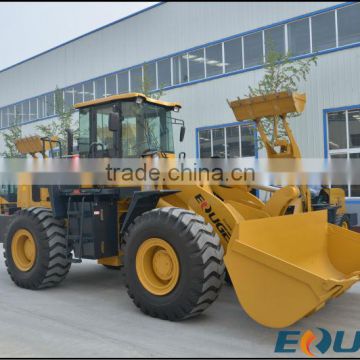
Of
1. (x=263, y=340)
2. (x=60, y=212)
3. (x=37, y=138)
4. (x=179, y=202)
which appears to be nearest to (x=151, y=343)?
(x=263, y=340)

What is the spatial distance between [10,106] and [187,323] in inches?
1123

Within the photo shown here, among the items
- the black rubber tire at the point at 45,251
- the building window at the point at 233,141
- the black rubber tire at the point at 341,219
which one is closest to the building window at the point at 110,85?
the building window at the point at 233,141

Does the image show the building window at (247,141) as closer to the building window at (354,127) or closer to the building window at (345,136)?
the building window at (345,136)

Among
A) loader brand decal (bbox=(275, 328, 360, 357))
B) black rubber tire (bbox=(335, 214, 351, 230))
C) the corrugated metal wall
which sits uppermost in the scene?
the corrugated metal wall

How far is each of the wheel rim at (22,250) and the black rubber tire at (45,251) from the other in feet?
0.29

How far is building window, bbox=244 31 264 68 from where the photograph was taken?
650 inches

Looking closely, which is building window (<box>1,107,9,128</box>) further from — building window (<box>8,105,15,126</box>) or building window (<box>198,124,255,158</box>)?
building window (<box>198,124,255,158</box>)

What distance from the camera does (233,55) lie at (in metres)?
17.3

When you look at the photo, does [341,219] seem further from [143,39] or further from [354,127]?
[143,39]

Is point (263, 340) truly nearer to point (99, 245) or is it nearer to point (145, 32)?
point (99, 245)

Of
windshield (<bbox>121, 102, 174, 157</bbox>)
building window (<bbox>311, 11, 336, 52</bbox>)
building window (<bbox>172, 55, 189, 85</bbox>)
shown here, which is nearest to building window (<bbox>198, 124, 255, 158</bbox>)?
building window (<bbox>172, 55, 189, 85</bbox>)

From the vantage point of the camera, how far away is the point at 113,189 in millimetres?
6207

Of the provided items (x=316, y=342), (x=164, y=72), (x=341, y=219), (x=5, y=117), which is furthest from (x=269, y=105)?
(x=5, y=117)

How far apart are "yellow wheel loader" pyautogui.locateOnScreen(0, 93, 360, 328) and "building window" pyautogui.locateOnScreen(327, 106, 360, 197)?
9.16 meters
